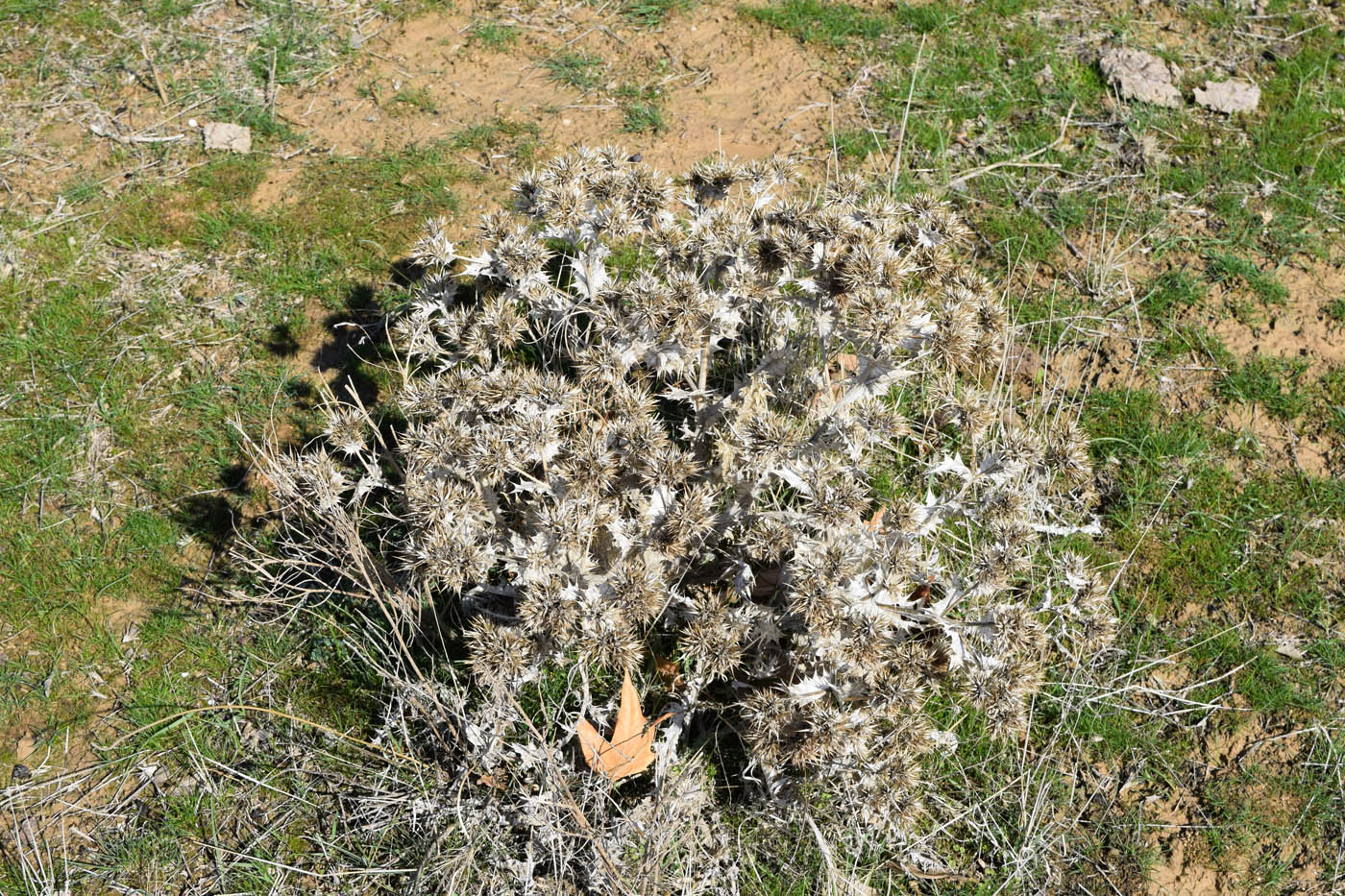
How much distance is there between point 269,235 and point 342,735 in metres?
2.78

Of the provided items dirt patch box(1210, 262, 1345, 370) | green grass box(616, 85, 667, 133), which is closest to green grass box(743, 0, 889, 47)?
green grass box(616, 85, 667, 133)

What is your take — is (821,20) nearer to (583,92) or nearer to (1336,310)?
(583,92)

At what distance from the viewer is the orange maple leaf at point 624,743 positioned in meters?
3.18

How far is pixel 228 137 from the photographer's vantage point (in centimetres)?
555

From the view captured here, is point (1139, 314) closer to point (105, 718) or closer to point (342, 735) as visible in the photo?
point (342, 735)

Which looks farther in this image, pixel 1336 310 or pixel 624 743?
pixel 1336 310

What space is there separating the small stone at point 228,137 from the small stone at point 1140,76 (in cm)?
480

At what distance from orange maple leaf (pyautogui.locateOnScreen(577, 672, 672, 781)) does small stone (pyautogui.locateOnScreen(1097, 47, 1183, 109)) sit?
177 inches

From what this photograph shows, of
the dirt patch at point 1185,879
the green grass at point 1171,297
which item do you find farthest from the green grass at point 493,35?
the dirt patch at point 1185,879

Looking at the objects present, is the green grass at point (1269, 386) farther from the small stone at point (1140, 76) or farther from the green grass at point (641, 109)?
the green grass at point (641, 109)

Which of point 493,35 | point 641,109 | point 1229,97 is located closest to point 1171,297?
point 1229,97

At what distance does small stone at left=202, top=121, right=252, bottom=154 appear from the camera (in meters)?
5.52

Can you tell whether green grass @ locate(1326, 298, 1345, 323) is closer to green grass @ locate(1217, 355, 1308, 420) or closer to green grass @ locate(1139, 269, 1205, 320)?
green grass @ locate(1217, 355, 1308, 420)

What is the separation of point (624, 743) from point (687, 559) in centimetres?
63
